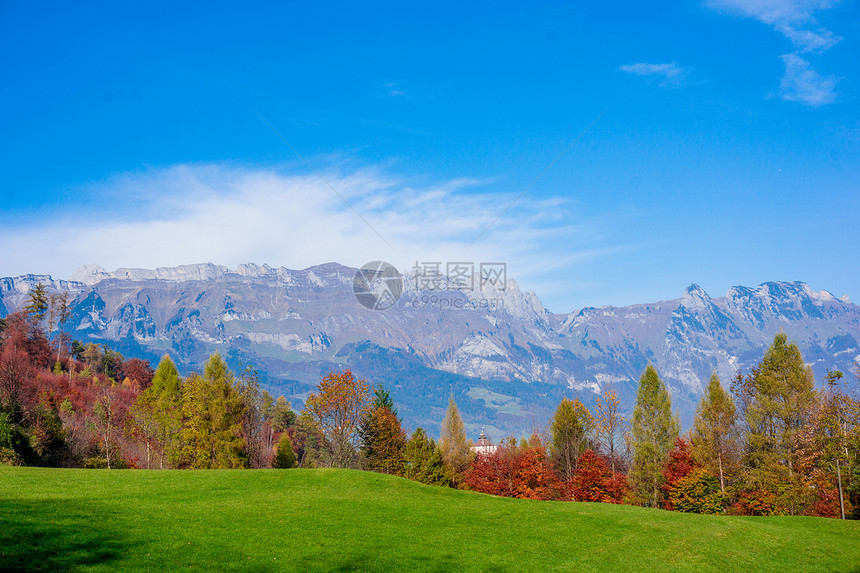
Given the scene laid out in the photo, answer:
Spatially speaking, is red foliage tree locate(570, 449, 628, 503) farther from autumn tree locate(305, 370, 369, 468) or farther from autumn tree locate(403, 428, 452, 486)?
autumn tree locate(305, 370, 369, 468)

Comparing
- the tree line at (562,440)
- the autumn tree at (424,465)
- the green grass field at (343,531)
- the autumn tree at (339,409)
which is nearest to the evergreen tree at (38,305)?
the tree line at (562,440)

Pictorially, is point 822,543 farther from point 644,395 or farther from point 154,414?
point 154,414

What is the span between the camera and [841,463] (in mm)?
44375

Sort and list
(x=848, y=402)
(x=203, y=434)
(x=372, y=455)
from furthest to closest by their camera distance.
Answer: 1. (x=372, y=455)
2. (x=203, y=434)
3. (x=848, y=402)

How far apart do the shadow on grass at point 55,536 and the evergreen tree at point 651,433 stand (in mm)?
55782

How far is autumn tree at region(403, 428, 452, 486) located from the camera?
204ft

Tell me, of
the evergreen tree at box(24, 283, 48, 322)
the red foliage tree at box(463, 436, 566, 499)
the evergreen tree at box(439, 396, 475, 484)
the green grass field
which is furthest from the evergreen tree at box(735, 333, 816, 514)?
the evergreen tree at box(24, 283, 48, 322)

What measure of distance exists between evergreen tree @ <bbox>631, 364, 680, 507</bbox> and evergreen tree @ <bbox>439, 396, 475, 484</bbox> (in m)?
26.2

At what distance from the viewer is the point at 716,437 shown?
186 feet

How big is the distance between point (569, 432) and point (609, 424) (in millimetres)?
5247

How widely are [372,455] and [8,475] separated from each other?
47441 millimetres

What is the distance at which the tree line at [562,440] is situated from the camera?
46281 millimetres

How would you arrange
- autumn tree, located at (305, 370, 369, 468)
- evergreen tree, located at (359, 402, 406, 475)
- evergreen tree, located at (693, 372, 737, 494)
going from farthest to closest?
evergreen tree, located at (359, 402, 406, 475) < autumn tree, located at (305, 370, 369, 468) < evergreen tree, located at (693, 372, 737, 494)

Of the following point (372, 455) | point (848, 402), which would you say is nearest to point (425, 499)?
point (848, 402)
